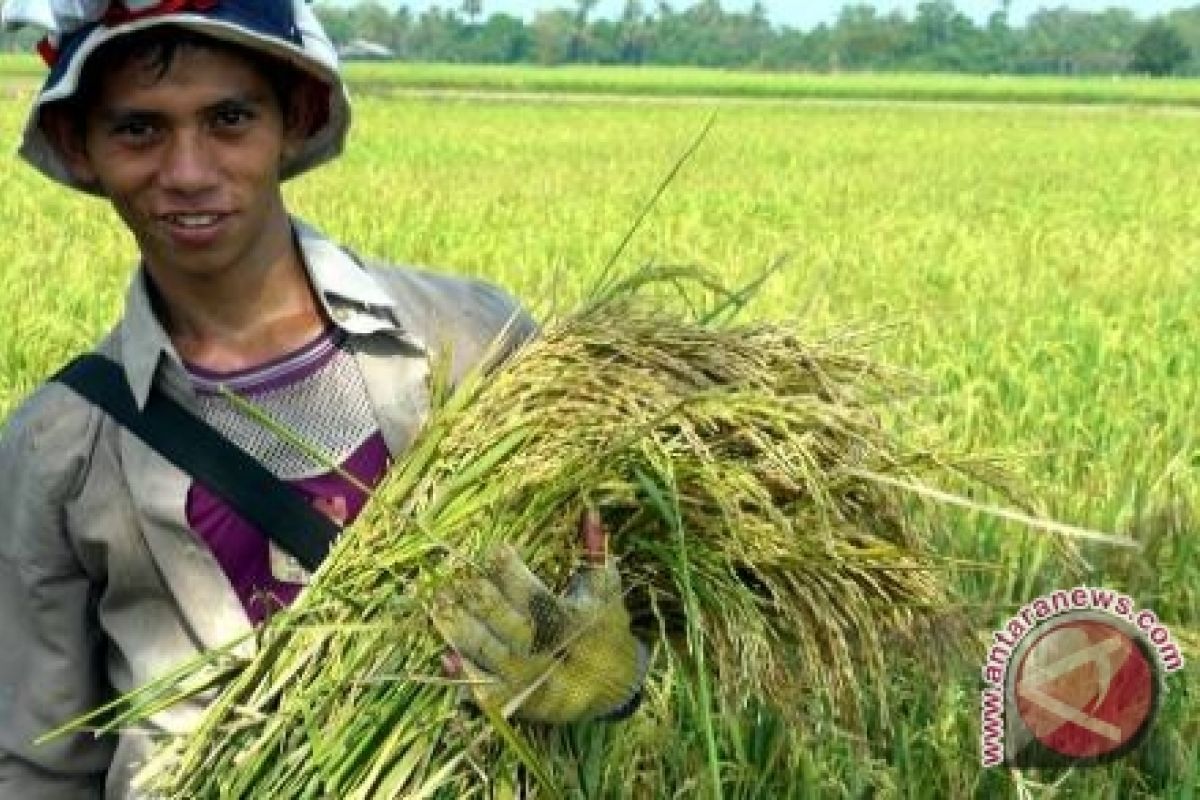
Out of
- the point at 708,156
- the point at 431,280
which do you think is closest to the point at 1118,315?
the point at 431,280

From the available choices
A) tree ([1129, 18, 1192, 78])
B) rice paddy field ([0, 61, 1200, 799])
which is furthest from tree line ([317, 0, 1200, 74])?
rice paddy field ([0, 61, 1200, 799])

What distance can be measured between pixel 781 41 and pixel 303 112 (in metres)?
126

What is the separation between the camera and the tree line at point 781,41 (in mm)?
109875

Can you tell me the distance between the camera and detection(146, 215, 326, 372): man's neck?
6.13ft

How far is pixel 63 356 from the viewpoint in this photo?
5477 millimetres

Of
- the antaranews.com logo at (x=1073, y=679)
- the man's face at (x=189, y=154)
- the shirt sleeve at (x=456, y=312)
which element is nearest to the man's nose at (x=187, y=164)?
the man's face at (x=189, y=154)

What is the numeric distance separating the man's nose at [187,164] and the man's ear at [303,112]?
153 millimetres

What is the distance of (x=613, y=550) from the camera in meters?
1.57

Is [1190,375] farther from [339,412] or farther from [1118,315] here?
[339,412]

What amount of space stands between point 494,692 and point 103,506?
1.77ft

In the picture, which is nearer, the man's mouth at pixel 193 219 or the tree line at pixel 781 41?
the man's mouth at pixel 193 219

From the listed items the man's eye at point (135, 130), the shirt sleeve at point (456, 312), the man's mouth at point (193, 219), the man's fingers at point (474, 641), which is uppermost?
the man's eye at point (135, 130)

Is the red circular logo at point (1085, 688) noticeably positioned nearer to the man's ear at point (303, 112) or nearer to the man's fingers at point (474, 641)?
the man's fingers at point (474, 641)

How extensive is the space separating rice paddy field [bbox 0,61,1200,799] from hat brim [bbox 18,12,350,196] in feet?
0.91
